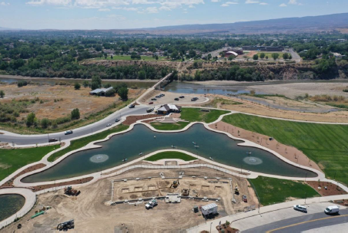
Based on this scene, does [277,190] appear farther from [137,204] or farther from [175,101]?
[175,101]

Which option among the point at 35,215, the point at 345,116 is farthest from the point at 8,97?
the point at 345,116

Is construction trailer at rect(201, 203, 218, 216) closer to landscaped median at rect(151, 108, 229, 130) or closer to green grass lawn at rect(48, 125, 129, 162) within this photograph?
green grass lawn at rect(48, 125, 129, 162)

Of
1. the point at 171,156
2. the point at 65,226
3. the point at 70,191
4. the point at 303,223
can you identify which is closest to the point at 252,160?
the point at 171,156

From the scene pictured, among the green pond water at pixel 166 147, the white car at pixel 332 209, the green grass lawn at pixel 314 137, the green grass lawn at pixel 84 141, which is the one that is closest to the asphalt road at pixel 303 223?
the white car at pixel 332 209

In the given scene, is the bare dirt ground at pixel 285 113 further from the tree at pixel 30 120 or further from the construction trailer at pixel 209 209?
the tree at pixel 30 120

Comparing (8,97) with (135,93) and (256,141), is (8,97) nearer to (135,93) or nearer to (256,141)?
(135,93)

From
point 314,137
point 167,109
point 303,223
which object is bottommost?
point 303,223

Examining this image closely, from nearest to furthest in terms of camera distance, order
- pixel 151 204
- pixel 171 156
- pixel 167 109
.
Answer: pixel 151 204, pixel 171 156, pixel 167 109
